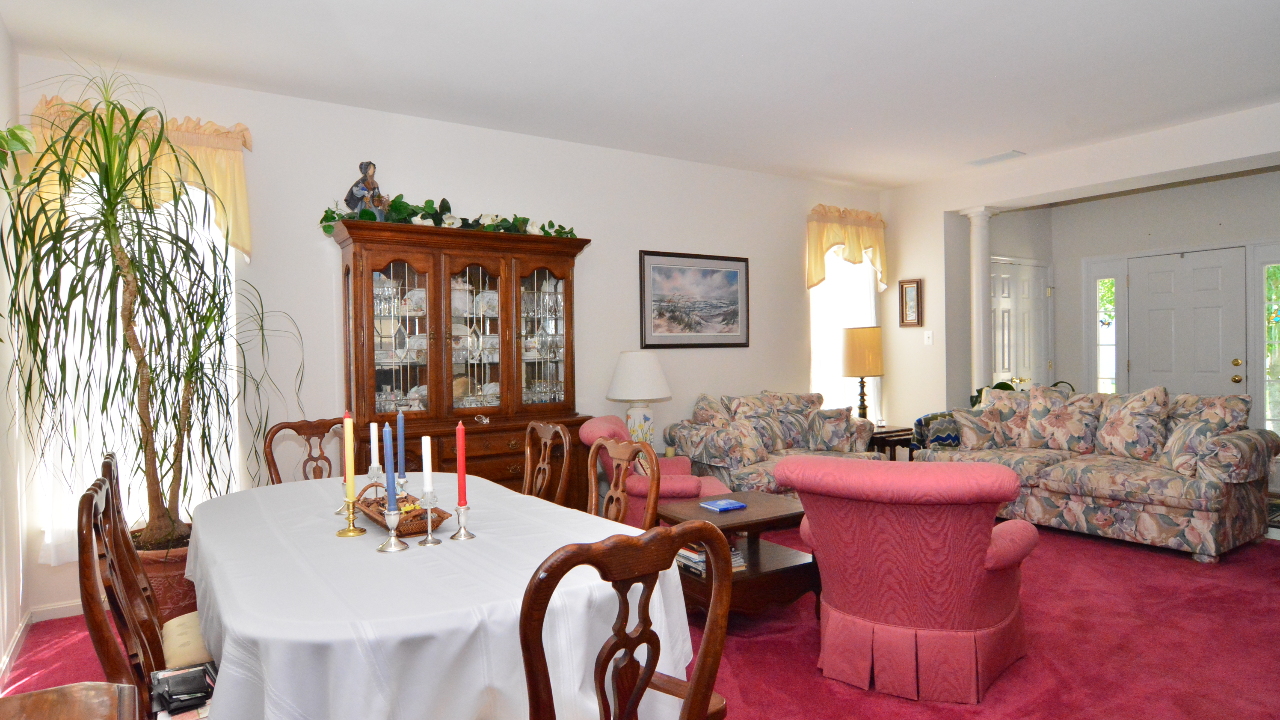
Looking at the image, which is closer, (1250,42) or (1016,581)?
(1016,581)

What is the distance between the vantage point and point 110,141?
2695mm

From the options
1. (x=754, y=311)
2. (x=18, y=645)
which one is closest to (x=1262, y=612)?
(x=754, y=311)

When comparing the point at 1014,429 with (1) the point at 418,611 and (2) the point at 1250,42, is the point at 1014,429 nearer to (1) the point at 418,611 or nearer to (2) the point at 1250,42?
(2) the point at 1250,42

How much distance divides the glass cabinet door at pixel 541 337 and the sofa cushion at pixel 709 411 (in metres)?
1.23

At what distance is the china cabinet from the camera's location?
402 centimetres

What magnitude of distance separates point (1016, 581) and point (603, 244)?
132 inches

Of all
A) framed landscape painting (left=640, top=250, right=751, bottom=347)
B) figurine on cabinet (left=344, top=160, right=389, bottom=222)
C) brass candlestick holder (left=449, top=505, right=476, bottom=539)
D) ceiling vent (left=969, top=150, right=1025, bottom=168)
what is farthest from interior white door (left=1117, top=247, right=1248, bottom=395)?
brass candlestick holder (left=449, top=505, right=476, bottom=539)

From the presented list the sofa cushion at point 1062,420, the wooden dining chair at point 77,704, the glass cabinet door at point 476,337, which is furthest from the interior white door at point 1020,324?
the wooden dining chair at point 77,704

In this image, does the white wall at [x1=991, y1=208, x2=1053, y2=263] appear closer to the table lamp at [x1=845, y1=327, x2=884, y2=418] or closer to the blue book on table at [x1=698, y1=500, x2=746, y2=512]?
the table lamp at [x1=845, y1=327, x2=884, y2=418]

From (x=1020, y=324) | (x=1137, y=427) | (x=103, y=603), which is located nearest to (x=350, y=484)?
(x=103, y=603)

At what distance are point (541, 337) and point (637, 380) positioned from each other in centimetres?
69

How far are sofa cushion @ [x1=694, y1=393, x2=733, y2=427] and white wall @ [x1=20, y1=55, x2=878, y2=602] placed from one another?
0.16m

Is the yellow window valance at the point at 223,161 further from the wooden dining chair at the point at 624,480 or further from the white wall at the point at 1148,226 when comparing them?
the white wall at the point at 1148,226

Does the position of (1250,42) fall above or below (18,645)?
above
